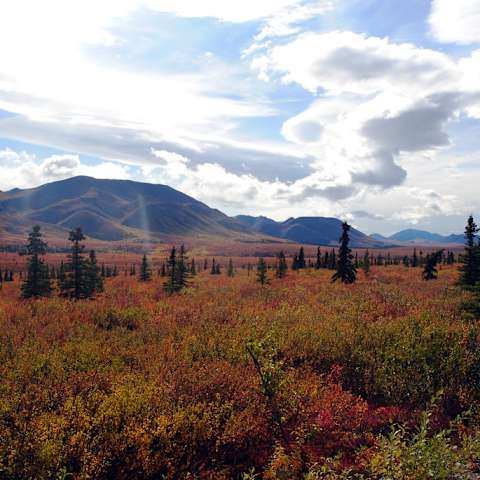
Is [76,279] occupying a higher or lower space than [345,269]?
lower

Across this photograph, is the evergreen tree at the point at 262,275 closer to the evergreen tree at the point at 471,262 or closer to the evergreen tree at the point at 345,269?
the evergreen tree at the point at 345,269

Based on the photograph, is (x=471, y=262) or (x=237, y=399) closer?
(x=237, y=399)

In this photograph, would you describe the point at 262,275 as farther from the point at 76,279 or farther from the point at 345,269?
Answer: the point at 76,279

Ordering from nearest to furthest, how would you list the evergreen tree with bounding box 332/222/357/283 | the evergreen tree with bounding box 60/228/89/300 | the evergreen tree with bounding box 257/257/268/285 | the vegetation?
the vegetation < the evergreen tree with bounding box 60/228/89/300 < the evergreen tree with bounding box 257/257/268/285 < the evergreen tree with bounding box 332/222/357/283

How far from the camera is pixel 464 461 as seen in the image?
6246 millimetres

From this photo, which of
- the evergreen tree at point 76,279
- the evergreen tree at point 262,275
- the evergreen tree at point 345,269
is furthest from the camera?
the evergreen tree at point 345,269

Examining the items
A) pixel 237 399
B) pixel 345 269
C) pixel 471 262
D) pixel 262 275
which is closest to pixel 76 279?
pixel 262 275

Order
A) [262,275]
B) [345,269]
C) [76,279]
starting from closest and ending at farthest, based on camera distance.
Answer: [76,279] → [262,275] → [345,269]

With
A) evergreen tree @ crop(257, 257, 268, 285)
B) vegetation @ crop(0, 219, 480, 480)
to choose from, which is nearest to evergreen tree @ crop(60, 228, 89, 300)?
vegetation @ crop(0, 219, 480, 480)

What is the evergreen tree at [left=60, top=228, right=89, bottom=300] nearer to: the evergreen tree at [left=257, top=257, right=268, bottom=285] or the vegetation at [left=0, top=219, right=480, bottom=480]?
the vegetation at [left=0, top=219, right=480, bottom=480]

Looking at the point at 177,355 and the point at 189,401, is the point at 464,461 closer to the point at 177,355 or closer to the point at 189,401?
the point at 189,401

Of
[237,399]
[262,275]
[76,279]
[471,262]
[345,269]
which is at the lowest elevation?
[237,399]

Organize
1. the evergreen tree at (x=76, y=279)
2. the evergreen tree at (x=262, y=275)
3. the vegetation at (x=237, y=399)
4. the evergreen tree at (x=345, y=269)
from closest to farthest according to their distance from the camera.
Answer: the vegetation at (x=237, y=399) < the evergreen tree at (x=76, y=279) < the evergreen tree at (x=262, y=275) < the evergreen tree at (x=345, y=269)

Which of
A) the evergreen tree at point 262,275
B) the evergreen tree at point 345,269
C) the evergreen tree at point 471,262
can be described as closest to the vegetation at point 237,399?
the evergreen tree at point 471,262
